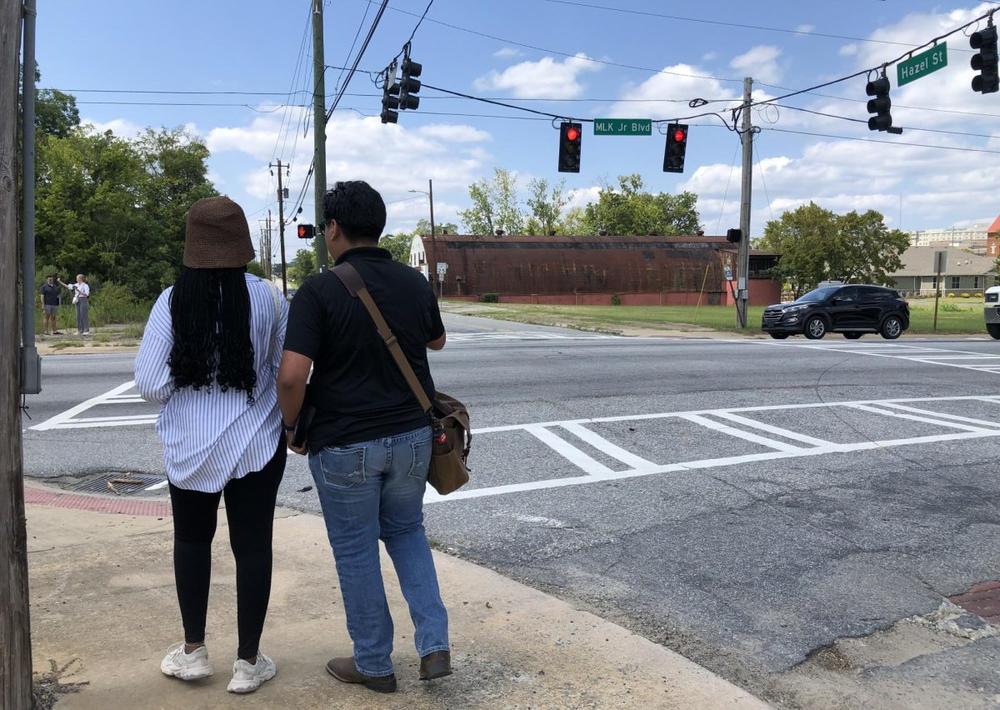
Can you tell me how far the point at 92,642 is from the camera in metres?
3.50

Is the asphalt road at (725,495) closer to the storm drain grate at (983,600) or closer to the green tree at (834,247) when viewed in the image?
the storm drain grate at (983,600)

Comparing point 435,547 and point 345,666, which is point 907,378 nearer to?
point 435,547

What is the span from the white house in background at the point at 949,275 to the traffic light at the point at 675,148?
3628 inches

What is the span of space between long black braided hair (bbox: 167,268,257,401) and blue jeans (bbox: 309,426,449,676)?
0.44 metres

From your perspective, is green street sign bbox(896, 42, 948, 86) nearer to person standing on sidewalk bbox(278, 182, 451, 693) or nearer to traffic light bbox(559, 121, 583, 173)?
traffic light bbox(559, 121, 583, 173)

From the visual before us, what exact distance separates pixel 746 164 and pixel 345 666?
27068 millimetres

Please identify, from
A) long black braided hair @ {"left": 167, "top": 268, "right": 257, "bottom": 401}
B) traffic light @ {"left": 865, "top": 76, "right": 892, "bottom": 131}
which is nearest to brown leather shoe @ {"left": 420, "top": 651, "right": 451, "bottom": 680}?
long black braided hair @ {"left": 167, "top": 268, "right": 257, "bottom": 401}

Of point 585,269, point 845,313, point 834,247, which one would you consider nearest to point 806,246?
point 834,247

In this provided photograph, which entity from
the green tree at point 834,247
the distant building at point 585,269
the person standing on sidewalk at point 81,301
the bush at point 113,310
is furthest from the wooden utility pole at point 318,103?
the green tree at point 834,247

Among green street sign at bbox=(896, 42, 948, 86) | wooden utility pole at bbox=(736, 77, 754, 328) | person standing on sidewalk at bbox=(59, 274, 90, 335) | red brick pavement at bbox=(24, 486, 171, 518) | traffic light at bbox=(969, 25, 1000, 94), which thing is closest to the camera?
red brick pavement at bbox=(24, 486, 171, 518)

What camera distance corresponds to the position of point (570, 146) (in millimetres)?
22766

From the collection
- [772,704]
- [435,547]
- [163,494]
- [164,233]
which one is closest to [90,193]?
[164,233]

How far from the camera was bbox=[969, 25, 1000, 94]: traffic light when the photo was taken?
15406 millimetres

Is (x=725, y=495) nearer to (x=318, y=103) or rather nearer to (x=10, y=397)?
(x=10, y=397)
